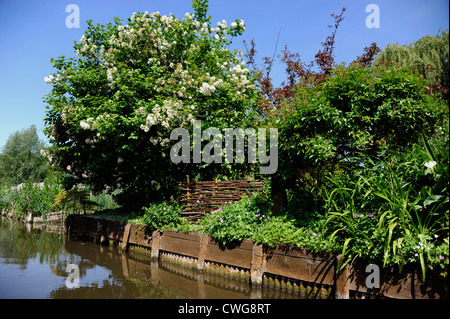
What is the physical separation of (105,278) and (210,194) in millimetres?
3369

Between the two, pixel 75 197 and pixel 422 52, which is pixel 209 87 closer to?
pixel 75 197

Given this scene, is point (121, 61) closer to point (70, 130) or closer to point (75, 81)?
point (75, 81)

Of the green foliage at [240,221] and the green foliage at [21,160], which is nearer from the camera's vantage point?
the green foliage at [240,221]

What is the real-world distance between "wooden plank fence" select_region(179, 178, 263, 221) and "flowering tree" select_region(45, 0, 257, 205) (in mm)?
1085

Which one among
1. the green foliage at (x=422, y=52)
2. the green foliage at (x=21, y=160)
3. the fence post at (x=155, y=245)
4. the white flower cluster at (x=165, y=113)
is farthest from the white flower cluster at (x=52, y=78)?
the green foliage at (x=21, y=160)

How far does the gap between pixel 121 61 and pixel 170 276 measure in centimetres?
728

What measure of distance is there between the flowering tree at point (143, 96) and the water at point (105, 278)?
3047 mm

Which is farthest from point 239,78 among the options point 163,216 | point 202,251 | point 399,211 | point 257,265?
point 399,211

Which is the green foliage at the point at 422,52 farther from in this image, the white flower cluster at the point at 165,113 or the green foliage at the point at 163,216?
the green foliage at the point at 163,216

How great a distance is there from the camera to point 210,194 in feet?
30.2

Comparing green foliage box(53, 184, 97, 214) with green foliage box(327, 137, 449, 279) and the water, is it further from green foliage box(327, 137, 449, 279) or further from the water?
green foliage box(327, 137, 449, 279)

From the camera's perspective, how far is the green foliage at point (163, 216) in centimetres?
895

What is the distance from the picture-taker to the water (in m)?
5.80

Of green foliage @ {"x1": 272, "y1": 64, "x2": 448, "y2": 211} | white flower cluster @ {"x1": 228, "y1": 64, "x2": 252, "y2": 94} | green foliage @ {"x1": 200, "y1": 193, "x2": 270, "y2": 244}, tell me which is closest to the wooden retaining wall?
green foliage @ {"x1": 200, "y1": 193, "x2": 270, "y2": 244}
